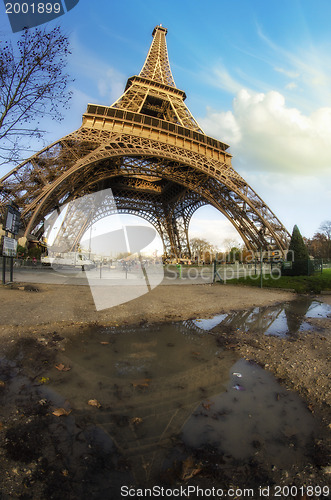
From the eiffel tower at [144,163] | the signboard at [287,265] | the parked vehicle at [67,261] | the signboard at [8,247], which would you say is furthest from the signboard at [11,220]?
the signboard at [287,265]

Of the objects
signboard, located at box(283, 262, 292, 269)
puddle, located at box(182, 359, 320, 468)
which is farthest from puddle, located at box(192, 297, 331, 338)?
signboard, located at box(283, 262, 292, 269)

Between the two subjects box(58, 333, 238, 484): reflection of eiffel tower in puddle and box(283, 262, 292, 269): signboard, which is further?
box(283, 262, 292, 269): signboard

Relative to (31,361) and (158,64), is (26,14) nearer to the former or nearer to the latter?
(31,361)

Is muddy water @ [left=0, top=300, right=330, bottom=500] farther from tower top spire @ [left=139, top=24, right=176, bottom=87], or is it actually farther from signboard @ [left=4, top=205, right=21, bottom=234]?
tower top spire @ [left=139, top=24, right=176, bottom=87]

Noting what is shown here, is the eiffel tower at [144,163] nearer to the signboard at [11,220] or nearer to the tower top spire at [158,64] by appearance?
the tower top spire at [158,64]

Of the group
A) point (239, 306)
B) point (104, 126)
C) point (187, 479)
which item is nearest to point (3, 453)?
point (187, 479)
